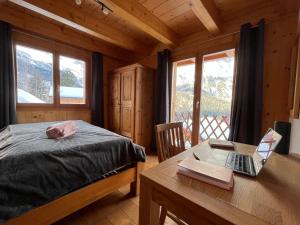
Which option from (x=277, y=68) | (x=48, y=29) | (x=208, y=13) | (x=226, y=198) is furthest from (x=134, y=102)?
(x=226, y=198)

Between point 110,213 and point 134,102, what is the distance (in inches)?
75.9

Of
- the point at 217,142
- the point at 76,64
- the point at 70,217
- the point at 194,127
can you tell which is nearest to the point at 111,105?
the point at 76,64

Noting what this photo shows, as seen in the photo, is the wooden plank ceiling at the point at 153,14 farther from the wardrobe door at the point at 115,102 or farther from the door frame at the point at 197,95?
the wardrobe door at the point at 115,102

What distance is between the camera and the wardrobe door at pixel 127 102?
9.66ft

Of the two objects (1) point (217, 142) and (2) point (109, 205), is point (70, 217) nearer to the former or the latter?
(2) point (109, 205)

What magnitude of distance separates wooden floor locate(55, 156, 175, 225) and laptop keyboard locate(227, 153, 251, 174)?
2.78 ft

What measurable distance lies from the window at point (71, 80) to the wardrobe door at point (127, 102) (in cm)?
95

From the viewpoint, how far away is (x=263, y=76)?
6.09 feet

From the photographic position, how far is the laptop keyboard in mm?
765

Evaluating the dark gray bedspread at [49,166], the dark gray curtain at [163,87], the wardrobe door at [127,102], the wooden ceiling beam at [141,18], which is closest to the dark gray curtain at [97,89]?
the wardrobe door at [127,102]

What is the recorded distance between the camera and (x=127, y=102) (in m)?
3.07

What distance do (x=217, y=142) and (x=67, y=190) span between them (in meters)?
1.24

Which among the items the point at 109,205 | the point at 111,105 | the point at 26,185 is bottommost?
the point at 109,205

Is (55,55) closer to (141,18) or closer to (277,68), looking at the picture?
(141,18)
